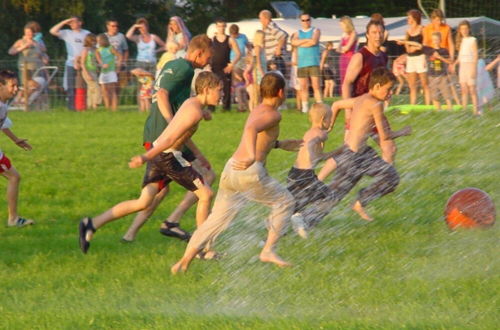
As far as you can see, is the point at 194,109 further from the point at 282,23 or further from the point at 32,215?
the point at 282,23

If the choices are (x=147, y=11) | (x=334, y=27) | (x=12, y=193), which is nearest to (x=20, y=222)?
(x=12, y=193)

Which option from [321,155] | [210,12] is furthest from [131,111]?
[210,12]

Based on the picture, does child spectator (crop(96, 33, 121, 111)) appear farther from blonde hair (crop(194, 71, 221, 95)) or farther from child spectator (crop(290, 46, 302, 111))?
blonde hair (crop(194, 71, 221, 95))

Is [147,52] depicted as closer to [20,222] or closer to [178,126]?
[20,222]

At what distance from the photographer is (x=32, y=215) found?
11.5 m

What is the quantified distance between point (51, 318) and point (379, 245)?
325cm

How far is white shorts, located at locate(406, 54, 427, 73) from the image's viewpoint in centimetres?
2044

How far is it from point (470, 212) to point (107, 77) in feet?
48.8

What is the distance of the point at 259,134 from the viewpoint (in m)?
8.80

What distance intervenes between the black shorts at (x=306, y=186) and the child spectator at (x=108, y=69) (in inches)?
558

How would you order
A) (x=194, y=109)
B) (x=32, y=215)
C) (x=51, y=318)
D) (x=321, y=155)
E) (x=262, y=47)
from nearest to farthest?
1. (x=51, y=318)
2. (x=194, y=109)
3. (x=321, y=155)
4. (x=32, y=215)
5. (x=262, y=47)

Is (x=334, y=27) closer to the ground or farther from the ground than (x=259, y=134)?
closer to the ground

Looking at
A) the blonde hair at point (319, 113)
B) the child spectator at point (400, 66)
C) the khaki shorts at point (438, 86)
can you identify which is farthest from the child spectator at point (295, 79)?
the blonde hair at point (319, 113)

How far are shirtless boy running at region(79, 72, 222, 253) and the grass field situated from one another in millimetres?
308
